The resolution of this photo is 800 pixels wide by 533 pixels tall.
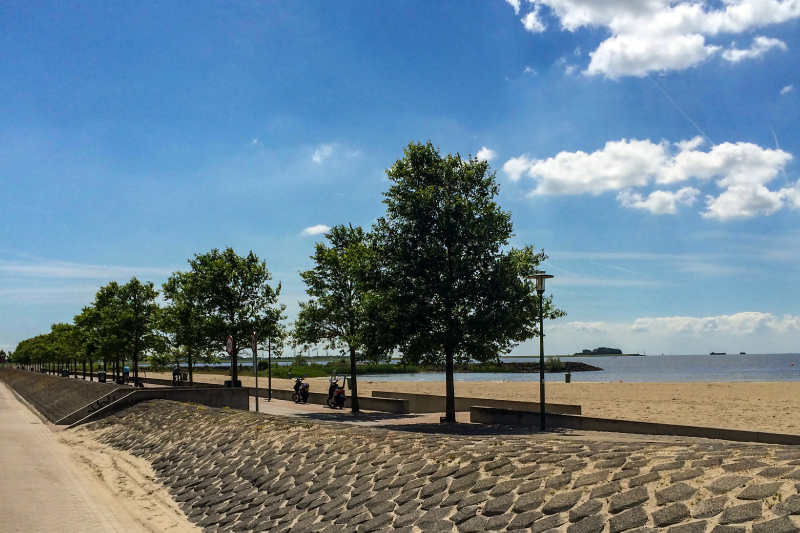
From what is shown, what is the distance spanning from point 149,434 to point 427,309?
32.4 feet

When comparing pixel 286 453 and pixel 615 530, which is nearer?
pixel 615 530

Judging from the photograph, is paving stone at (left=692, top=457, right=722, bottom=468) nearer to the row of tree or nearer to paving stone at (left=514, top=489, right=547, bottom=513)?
paving stone at (left=514, top=489, right=547, bottom=513)

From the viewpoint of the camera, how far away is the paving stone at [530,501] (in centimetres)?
743

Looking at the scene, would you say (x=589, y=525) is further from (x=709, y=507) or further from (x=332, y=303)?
(x=332, y=303)

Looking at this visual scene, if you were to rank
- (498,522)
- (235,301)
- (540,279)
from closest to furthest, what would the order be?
1. (498,522)
2. (540,279)
3. (235,301)

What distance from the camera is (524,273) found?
2327 centimetres

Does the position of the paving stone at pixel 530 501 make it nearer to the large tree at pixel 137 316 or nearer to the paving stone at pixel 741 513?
the paving stone at pixel 741 513

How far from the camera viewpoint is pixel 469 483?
8.66 meters

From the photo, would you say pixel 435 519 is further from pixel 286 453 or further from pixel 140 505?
pixel 140 505

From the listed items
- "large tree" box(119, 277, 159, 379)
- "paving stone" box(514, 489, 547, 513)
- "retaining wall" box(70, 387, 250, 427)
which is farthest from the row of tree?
"large tree" box(119, 277, 159, 379)

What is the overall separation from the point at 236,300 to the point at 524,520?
2979 cm

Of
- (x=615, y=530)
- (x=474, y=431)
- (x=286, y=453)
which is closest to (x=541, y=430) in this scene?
(x=474, y=431)

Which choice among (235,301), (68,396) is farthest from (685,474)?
(68,396)

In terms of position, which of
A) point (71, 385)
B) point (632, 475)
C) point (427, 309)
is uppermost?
point (427, 309)
